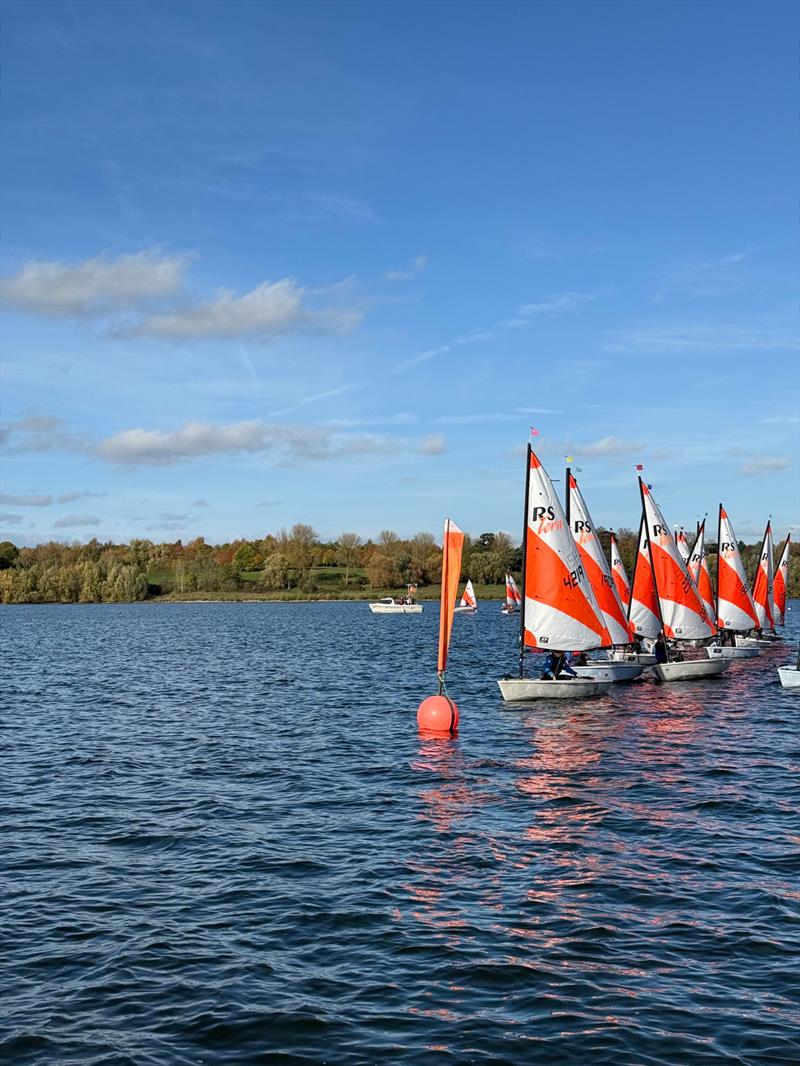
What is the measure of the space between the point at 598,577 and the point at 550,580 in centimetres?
579

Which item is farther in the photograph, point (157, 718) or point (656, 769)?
point (157, 718)

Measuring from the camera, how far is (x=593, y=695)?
45.0 m

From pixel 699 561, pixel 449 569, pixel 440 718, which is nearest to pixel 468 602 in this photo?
pixel 699 561

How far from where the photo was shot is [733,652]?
68.1 meters

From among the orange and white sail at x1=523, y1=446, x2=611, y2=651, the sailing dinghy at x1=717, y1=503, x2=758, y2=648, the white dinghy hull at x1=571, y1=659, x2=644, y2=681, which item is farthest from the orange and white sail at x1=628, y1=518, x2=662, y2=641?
the sailing dinghy at x1=717, y1=503, x2=758, y2=648

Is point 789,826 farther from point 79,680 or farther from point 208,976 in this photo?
point 79,680

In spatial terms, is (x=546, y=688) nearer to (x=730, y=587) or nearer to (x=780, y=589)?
(x=730, y=587)

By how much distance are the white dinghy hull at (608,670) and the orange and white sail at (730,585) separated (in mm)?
19408

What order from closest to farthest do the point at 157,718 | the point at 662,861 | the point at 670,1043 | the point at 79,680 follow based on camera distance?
the point at 670,1043 < the point at 662,861 < the point at 157,718 < the point at 79,680

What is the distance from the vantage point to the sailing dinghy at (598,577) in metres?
48.3

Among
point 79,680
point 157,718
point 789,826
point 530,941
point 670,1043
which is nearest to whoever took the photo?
point 670,1043

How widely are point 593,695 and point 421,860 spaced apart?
2652cm

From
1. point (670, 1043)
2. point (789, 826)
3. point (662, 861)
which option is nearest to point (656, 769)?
point (789, 826)

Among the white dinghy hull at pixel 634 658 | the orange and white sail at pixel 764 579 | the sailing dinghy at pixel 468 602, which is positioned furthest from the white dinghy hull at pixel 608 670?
the sailing dinghy at pixel 468 602
